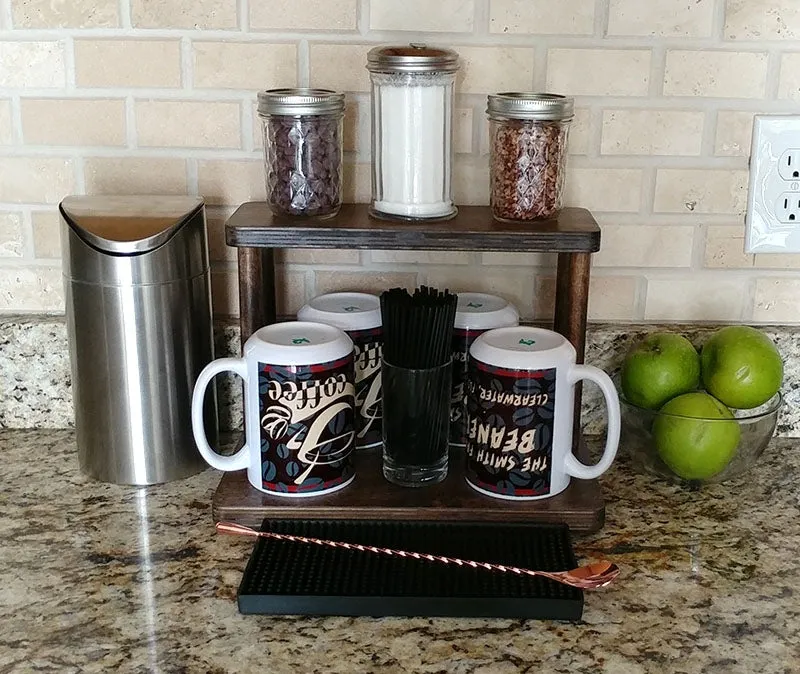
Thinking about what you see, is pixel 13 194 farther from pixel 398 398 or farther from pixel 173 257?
pixel 398 398

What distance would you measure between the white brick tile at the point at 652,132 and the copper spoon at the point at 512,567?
0.49 meters

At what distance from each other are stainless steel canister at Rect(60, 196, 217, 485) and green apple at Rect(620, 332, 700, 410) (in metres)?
0.47

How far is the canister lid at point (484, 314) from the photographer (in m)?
1.05

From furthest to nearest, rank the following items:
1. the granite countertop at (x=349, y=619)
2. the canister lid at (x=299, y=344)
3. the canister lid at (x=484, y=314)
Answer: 1. the canister lid at (x=484, y=314)
2. the canister lid at (x=299, y=344)
3. the granite countertop at (x=349, y=619)

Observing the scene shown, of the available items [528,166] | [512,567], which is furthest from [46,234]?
[512,567]

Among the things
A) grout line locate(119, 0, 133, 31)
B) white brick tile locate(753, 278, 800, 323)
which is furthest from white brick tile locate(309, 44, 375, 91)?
white brick tile locate(753, 278, 800, 323)

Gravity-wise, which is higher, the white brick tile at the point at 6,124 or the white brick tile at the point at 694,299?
the white brick tile at the point at 6,124

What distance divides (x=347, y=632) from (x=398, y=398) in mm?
245

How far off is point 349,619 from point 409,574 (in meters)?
0.07

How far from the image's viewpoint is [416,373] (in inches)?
38.2

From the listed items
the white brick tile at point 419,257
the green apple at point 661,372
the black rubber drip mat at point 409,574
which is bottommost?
the black rubber drip mat at point 409,574

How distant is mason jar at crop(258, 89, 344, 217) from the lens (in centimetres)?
102

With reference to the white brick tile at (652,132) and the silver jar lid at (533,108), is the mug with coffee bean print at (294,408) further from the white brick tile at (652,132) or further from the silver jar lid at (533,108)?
the white brick tile at (652,132)

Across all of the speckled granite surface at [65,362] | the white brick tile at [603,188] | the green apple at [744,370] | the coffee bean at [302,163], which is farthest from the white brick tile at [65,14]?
the green apple at [744,370]
